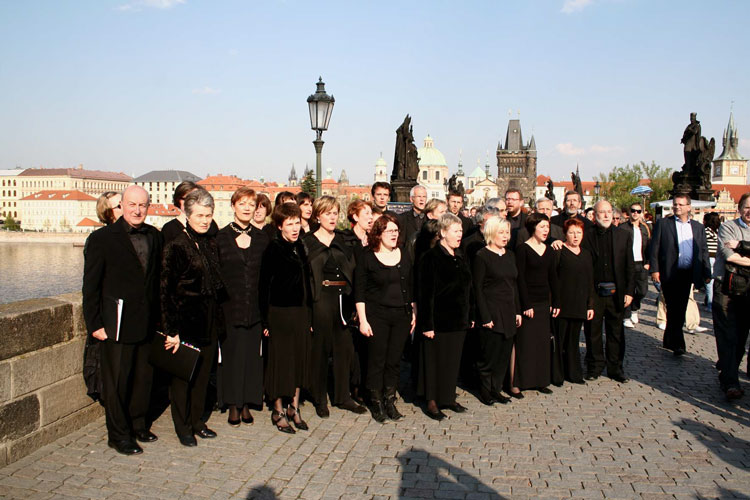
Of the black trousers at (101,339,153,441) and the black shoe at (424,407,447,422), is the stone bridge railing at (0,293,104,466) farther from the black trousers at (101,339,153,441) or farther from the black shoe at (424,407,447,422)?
the black shoe at (424,407,447,422)

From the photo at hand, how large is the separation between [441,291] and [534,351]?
154 centimetres

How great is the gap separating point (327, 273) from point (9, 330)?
8.64 ft

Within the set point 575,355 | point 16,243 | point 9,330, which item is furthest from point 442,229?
point 16,243

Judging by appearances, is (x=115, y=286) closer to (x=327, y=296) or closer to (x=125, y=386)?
(x=125, y=386)

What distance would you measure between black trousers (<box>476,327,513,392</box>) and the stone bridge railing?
3.76 metres

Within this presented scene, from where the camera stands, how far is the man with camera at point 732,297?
6273 millimetres

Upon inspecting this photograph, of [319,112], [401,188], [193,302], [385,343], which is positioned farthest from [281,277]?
[401,188]

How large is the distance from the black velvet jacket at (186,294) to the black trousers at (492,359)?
9.34 ft

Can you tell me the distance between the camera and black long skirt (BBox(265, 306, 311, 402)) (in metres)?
5.47

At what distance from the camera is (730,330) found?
21.1 ft

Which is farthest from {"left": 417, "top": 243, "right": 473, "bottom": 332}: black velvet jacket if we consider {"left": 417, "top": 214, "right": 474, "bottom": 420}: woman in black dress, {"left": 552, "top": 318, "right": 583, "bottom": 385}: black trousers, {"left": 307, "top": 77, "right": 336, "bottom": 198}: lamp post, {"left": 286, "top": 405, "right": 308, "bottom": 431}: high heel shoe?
{"left": 307, "top": 77, "right": 336, "bottom": 198}: lamp post

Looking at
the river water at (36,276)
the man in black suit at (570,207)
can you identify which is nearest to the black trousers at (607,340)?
the man in black suit at (570,207)

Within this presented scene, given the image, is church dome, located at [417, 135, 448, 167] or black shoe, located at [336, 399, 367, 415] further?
church dome, located at [417, 135, 448, 167]

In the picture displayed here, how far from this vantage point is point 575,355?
708 centimetres
